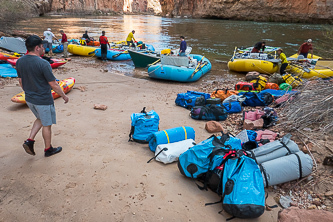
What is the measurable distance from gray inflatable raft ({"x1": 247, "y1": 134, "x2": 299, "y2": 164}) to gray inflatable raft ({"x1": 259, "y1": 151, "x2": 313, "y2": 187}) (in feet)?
0.59

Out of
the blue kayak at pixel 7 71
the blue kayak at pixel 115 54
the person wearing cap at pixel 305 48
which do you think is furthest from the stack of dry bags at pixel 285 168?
the blue kayak at pixel 115 54

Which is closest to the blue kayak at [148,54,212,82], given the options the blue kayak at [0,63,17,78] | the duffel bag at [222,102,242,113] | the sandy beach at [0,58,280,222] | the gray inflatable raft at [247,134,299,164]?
the duffel bag at [222,102,242,113]

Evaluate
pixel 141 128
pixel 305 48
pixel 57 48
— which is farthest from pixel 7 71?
pixel 305 48

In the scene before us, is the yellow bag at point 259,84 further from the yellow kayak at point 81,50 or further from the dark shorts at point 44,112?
the yellow kayak at point 81,50

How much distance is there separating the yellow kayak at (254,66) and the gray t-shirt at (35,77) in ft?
31.3

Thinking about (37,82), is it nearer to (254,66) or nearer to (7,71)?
(7,71)

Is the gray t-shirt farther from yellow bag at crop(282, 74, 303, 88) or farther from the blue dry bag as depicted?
yellow bag at crop(282, 74, 303, 88)

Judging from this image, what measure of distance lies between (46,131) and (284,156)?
3.35 m

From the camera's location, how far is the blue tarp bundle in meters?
3.79

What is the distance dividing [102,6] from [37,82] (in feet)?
271

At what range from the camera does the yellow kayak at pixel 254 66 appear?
10.6 metres

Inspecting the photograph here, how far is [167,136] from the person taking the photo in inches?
151

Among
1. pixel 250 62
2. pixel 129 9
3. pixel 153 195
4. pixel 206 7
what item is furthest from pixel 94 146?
pixel 129 9

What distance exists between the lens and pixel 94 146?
388cm
